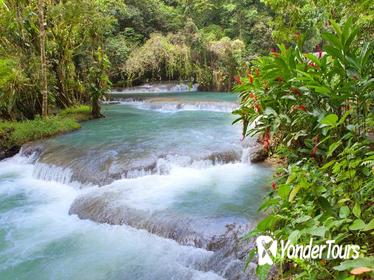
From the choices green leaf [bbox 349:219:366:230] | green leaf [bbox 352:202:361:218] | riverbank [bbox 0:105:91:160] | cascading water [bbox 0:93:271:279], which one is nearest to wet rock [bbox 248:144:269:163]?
cascading water [bbox 0:93:271:279]

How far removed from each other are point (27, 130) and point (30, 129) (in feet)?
0.28

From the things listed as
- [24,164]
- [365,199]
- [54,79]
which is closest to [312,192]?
[365,199]

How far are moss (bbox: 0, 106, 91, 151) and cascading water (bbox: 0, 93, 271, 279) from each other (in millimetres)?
573

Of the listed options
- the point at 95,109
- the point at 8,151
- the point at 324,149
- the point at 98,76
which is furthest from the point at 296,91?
the point at 95,109

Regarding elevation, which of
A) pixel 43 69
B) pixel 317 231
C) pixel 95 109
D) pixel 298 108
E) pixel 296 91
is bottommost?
pixel 95 109

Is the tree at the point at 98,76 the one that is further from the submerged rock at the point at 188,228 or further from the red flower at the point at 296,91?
the red flower at the point at 296,91

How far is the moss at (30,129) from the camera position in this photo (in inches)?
365

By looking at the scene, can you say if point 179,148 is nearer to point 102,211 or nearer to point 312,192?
point 102,211

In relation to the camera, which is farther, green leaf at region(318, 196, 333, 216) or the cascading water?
the cascading water

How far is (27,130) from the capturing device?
31.2 ft

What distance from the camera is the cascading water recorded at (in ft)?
13.8

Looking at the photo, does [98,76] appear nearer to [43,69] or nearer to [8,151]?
[43,69]

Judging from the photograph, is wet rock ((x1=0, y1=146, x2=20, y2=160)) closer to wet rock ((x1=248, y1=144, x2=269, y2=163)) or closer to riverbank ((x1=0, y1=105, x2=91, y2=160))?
riverbank ((x1=0, y1=105, x2=91, y2=160))

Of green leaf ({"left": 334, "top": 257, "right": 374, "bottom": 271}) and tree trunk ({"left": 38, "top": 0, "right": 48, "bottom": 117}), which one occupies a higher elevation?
tree trunk ({"left": 38, "top": 0, "right": 48, "bottom": 117})
